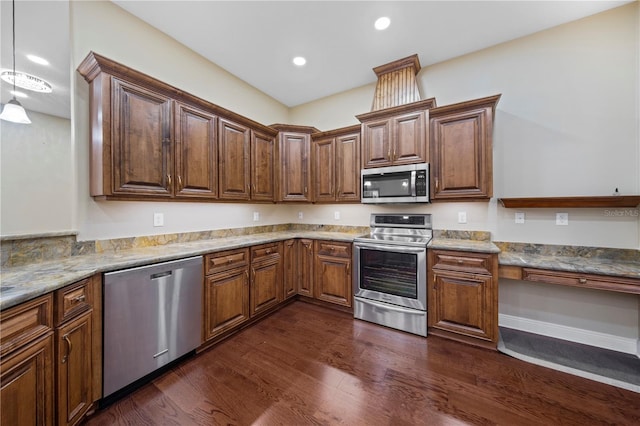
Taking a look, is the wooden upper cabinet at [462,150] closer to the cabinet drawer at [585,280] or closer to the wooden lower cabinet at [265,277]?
the cabinet drawer at [585,280]

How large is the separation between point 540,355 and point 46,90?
15.3ft

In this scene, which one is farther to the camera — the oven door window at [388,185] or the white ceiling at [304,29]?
the oven door window at [388,185]

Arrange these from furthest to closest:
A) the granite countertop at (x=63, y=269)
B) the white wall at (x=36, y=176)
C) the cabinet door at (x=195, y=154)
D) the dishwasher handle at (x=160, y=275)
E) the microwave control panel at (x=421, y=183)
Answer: the microwave control panel at (x=421, y=183) < the cabinet door at (x=195, y=154) < the dishwasher handle at (x=160, y=275) < the white wall at (x=36, y=176) < the granite countertop at (x=63, y=269)

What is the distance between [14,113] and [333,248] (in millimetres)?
2948

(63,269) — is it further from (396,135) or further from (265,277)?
(396,135)

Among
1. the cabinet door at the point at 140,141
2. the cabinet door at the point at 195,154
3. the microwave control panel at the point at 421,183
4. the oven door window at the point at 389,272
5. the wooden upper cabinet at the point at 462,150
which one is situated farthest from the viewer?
the microwave control panel at the point at 421,183

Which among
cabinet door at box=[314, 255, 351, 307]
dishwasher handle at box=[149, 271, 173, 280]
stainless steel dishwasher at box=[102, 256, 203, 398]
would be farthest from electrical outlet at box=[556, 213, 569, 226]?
dishwasher handle at box=[149, 271, 173, 280]

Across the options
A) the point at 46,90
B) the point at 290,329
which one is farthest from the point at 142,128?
the point at 290,329

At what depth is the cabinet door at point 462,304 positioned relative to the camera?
214 centimetres

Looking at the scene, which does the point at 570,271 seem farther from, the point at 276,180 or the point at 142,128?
the point at 142,128

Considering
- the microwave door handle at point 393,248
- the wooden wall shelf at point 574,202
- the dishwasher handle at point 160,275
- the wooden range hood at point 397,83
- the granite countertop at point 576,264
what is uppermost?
the wooden range hood at point 397,83

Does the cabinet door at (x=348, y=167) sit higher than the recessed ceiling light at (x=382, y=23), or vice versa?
the recessed ceiling light at (x=382, y=23)

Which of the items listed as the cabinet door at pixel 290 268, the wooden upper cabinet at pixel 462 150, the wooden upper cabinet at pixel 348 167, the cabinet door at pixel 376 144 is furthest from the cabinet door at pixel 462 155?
the cabinet door at pixel 290 268

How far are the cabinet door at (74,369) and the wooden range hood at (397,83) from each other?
134 inches
